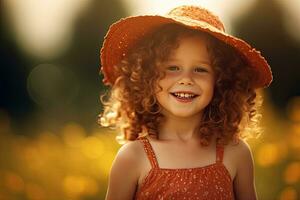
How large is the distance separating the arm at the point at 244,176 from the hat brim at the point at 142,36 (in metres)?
0.32

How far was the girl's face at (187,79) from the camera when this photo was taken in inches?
111

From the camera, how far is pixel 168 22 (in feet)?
9.50

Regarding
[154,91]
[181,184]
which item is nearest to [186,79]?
[154,91]

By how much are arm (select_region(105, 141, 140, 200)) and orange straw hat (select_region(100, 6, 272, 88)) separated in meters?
0.43

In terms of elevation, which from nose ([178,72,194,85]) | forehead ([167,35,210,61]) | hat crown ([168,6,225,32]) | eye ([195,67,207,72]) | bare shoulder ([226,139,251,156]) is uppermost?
hat crown ([168,6,225,32])

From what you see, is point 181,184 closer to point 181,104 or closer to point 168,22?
point 181,104

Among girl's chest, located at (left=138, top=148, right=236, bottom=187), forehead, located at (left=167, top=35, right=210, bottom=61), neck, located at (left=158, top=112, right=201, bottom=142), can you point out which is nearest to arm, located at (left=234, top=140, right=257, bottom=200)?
girl's chest, located at (left=138, top=148, right=236, bottom=187)

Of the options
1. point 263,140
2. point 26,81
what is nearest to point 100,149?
point 263,140

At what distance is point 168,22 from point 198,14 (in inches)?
5.6

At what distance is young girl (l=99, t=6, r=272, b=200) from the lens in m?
2.84

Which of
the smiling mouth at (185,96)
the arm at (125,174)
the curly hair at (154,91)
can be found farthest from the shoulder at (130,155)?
the smiling mouth at (185,96)

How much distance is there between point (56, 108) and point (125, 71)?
233 inches

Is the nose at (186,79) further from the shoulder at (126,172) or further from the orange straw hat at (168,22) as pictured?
the shoulder at (126,172)

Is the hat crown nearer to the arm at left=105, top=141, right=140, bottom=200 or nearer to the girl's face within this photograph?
the girl's face
